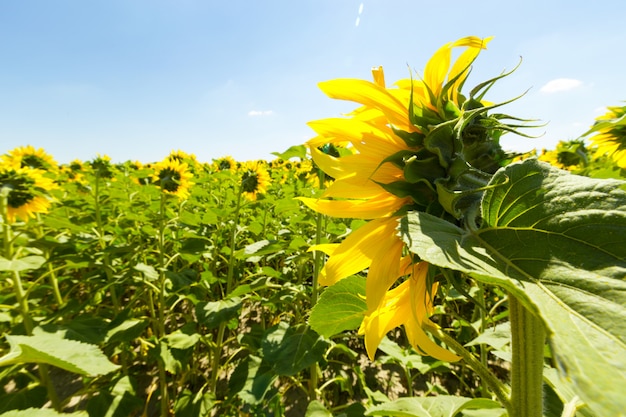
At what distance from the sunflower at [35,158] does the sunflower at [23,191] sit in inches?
55.8

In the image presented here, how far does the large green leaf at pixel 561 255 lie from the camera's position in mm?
252

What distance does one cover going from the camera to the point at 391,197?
0.63 m

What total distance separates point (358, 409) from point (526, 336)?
0.98m

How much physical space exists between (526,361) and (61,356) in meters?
1.10

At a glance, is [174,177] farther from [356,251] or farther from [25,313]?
[356,251]

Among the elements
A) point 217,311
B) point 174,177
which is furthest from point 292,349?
point 174,177

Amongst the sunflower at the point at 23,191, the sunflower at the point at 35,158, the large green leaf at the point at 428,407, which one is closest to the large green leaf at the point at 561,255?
the large green leaf at the point at 428,407

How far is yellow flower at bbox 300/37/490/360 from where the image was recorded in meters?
0.59

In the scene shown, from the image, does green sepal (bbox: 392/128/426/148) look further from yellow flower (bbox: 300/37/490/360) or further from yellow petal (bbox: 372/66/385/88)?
yellow petal (bbox: 372/66/385/88)

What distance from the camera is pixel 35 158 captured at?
12.2 feet

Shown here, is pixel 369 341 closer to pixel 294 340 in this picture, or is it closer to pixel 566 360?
pixel 566 360

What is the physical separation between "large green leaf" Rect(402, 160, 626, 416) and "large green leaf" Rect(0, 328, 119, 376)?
94cm

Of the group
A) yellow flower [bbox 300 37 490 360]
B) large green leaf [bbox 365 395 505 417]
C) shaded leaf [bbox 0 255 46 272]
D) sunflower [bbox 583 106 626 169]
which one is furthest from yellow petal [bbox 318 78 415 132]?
shaded leaf [bbox 0 255 46 272]

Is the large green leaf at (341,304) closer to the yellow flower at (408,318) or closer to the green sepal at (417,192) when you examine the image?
the yellow flower at (408,318)
